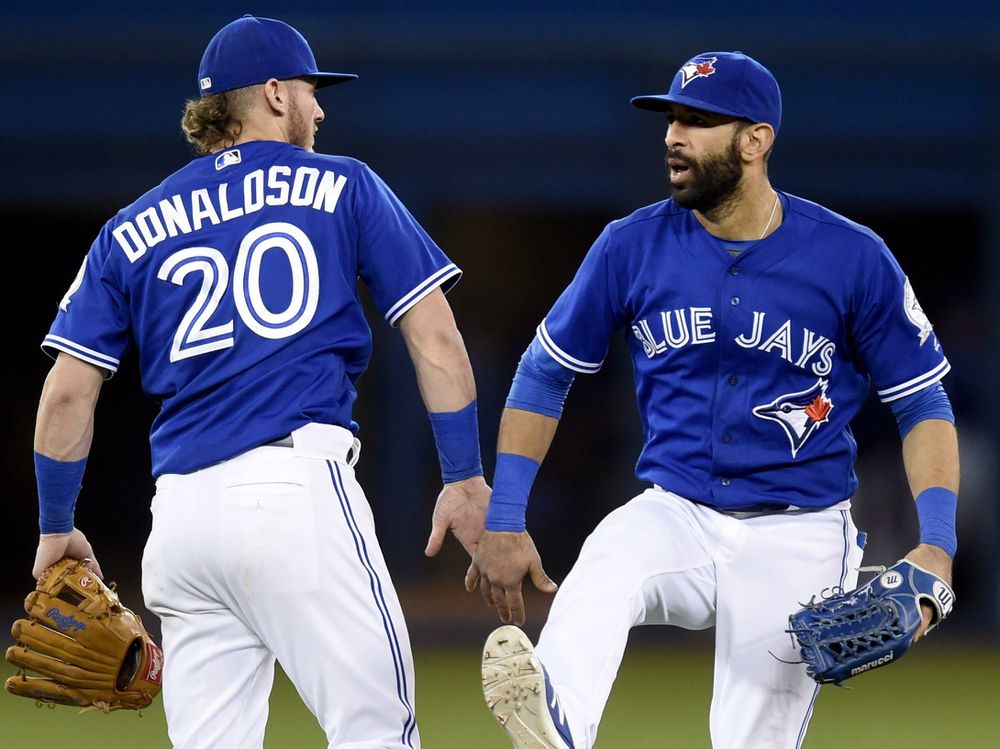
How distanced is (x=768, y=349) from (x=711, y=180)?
486 millimetres

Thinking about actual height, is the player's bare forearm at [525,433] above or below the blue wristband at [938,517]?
above

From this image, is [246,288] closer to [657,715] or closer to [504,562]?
[504,562]

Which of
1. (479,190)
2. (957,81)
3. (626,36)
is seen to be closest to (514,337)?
(479,190)

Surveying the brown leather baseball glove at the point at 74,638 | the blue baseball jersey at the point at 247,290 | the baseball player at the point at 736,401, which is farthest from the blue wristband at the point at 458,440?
the brown leather baseball glove at the point at 74,638

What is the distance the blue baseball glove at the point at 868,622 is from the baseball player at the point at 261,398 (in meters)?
0.91

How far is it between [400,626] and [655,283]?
118 centimetres

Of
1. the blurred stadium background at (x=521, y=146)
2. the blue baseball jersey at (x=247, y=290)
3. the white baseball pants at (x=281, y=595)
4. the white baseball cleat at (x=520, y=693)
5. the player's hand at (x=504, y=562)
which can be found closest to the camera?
the white baseball cleat at (x=520, y=693)

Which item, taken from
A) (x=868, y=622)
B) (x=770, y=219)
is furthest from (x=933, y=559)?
(x=770, y=219)

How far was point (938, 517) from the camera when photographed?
164 inches

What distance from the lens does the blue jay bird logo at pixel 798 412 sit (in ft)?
14.3

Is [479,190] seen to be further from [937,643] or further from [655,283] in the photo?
[655,283]

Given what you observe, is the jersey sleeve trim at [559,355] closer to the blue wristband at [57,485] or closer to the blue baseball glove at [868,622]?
the blue baseball glove at [868,622]

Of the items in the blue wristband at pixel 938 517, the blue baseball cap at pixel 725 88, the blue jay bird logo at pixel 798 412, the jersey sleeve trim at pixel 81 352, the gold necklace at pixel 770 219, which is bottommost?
the blue wristband at pixel 938 517

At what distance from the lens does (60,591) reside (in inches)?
174
